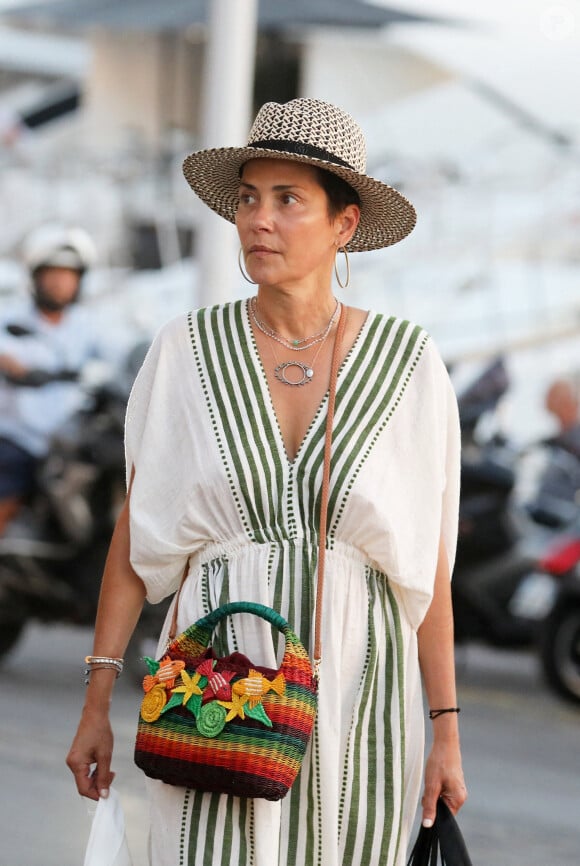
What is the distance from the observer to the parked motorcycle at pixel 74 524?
351 inches

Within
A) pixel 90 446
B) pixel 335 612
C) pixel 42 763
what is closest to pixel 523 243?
pixel 90 446

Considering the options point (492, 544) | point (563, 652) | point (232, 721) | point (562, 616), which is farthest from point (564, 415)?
point (232, 721)

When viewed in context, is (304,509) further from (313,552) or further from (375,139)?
(375,139)

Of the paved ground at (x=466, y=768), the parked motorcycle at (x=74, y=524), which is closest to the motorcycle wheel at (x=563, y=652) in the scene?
the paved ground at (x=466, y=768)

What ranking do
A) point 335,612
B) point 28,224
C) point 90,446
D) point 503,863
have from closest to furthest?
1. point 335,612
2. point 503,863
3. point 90,446
4. point 28,224

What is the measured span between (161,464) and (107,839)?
2.09ft

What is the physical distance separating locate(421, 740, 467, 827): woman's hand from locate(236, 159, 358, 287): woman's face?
852 mm

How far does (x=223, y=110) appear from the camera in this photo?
8.34 meters

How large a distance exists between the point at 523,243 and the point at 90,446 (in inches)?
220

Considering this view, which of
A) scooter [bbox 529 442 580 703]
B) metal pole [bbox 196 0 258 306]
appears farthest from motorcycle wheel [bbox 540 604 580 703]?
metal pole [bbox 196 0 258 306]

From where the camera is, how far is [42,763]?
679 cm

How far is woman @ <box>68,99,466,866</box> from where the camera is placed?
2.92 m

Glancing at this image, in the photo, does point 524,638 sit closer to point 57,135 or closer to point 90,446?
point 90,446

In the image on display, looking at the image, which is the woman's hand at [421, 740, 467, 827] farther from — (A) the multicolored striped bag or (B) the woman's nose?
(B) the woman's nose
